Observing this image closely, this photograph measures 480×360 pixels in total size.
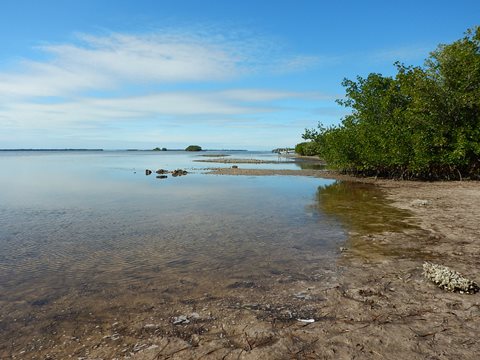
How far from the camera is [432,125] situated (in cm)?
3133

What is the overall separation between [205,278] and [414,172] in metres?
32.6

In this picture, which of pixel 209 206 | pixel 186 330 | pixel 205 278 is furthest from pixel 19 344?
pixel 209 206

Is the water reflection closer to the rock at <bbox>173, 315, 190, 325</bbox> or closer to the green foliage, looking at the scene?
the rock at <bbox>173, 315, 190, 325</bbox>

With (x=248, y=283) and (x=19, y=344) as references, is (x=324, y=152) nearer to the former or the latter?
(x=248, y=283)

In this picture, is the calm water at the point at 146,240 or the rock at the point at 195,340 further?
the calm water at the point at 146,240

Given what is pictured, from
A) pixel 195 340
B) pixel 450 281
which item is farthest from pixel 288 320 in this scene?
pixel 450 281

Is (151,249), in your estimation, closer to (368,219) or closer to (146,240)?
(146,240)

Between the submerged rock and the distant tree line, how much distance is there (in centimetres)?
2553

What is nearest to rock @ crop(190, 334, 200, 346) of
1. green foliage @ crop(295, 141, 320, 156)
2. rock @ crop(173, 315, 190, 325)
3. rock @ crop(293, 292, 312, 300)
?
rock @ crop(173, 315, 190, 325)

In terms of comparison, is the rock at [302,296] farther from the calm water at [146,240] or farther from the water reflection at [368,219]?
the water reflection at [368,219]

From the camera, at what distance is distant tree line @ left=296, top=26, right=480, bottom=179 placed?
2969cm

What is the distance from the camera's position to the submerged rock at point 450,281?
25.3ft

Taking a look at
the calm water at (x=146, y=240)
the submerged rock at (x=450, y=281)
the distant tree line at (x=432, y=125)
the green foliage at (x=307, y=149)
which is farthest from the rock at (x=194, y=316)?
the green foliage at (x=307, y=149)

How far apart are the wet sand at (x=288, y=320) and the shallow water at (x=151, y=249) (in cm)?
15
